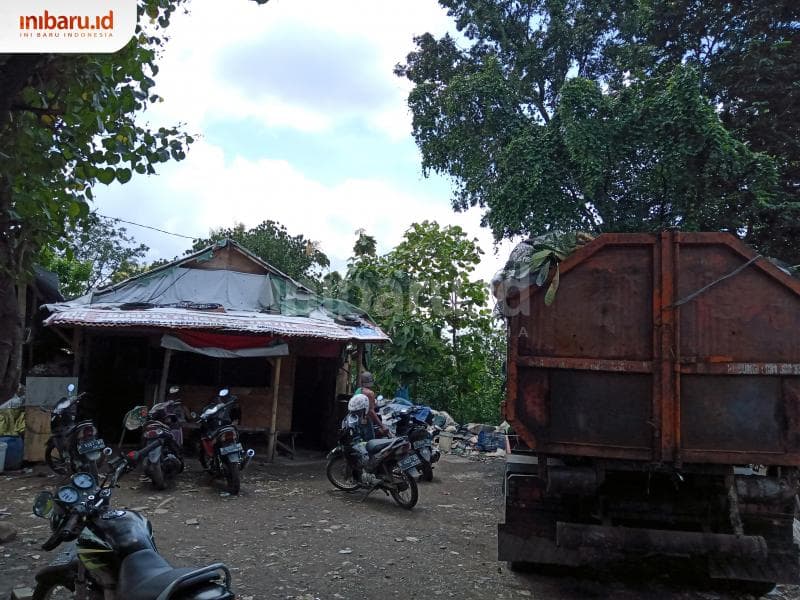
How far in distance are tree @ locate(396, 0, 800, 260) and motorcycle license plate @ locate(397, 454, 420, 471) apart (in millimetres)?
8082

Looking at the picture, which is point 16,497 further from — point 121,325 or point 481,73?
point 481,73

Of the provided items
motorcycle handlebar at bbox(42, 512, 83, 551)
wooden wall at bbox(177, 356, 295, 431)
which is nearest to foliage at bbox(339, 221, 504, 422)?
wooden wall at bbox(177, 356, 295, 431)

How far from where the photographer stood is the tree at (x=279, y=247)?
24844mm

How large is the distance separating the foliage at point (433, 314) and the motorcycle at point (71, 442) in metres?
7.49

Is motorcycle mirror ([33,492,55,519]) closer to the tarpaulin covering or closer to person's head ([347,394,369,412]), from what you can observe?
person's head ([347,394,369,412])

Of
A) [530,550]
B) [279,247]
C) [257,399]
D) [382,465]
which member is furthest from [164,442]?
[279,247]

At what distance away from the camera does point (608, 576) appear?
5145 millimetres

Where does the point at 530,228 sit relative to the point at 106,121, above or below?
above

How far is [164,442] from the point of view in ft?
26.6

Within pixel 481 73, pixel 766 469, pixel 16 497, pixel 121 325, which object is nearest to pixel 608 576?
pixel 766 469

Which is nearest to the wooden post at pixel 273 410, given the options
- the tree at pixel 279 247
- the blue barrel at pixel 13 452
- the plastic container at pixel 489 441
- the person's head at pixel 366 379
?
the person's head at pixel 366 379

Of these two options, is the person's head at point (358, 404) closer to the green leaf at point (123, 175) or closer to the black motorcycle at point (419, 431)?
the black motorcycle at point (419, 431)

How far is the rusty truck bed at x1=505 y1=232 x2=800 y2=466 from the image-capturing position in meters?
4.25

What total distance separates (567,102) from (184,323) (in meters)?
9.17
